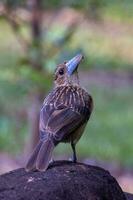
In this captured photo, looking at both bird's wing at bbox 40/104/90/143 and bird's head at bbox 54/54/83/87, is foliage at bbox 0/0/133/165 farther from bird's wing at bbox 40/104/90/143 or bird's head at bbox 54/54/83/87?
bird's wing at bbox 40/104/90/143

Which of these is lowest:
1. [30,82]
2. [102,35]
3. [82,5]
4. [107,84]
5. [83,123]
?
[83,123]

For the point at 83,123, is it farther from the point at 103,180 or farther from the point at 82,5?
the point at 82,5

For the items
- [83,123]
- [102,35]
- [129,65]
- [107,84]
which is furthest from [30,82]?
[102,35]

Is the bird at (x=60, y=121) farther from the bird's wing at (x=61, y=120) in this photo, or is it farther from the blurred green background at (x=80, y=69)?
the blurred green background at (x=80, y=69)

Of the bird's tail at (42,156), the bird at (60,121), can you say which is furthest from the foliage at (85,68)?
the bird's tail at (42,156)

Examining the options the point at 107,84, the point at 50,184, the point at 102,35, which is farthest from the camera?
the point at 102,35

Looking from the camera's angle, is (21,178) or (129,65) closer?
(21,178)

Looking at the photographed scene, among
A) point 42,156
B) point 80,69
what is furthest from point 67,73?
point 80,69

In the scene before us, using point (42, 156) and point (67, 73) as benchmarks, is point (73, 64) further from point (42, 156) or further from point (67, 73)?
point (42, 156)

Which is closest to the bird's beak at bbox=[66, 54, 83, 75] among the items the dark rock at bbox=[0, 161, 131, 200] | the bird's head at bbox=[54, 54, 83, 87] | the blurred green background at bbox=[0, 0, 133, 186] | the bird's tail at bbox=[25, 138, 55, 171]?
the bird's head at bbox=[54, 54, 83, 87]
